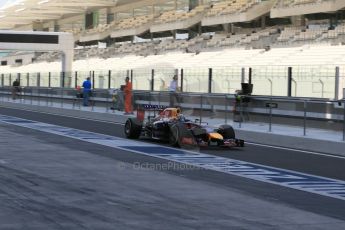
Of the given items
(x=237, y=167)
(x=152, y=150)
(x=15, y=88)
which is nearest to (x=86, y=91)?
(x=15, y=88)

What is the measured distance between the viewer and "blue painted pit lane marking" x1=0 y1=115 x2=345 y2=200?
10930 millimetres

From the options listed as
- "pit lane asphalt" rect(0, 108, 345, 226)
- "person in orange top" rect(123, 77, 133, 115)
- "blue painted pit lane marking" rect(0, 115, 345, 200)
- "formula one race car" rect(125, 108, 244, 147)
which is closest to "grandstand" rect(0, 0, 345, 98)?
"person in orange top" rect(123, 77, 133, 115)

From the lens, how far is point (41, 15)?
111062 mm

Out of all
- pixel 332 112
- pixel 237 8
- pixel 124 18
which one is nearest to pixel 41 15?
pixel 124 18

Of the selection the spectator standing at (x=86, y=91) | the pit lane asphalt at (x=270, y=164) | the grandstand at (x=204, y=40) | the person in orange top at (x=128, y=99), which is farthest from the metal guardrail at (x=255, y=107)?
the pit lane asphalt at (x=270, y=164)

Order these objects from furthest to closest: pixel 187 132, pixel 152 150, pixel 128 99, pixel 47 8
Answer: pixel 47 8 < pixel 128 99 < pixel 187 132 < pixel 152 150

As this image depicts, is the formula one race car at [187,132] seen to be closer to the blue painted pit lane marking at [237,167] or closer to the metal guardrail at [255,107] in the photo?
the blue painted pit lane marking at [237,167]

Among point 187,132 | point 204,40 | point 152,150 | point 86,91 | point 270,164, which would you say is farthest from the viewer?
point 204,40

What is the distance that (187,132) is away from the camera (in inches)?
648

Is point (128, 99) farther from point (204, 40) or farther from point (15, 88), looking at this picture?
point (204, 40)

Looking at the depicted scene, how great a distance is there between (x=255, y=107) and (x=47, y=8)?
82.1m

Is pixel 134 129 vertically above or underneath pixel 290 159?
above

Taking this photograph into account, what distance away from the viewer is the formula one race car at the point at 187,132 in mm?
16500

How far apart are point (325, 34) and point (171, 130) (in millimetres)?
34215
